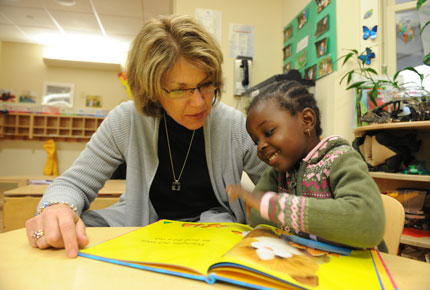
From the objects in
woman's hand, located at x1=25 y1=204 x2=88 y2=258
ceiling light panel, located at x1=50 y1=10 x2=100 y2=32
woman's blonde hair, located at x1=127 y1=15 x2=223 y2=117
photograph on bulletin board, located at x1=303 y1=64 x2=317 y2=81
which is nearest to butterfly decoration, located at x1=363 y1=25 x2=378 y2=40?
photograph on bulletin board, located at x1=303 y1=64 x2=317 y2=81

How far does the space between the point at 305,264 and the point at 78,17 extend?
5063mm

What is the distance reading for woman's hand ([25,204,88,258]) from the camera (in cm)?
61

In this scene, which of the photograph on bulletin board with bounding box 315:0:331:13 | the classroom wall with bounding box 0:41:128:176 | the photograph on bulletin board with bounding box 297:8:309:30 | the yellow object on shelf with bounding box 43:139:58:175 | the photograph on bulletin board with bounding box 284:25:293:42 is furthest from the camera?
the classroom wall with bounding box 0:41:128:176

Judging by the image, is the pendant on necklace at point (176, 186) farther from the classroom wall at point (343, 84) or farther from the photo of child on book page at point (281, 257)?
the classroom wall at point (343, 84)

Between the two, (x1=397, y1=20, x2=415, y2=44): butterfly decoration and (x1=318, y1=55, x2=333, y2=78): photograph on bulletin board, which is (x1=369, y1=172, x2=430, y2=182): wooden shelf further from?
(x1=397, y1=20, x2=415, y2=44): butterfly decoration

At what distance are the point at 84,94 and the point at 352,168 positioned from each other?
243 inches

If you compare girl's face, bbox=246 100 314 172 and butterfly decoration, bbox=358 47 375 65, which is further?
butterfly decoration, bbox=358 47 375 65

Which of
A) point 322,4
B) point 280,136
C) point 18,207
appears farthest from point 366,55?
point 18,207

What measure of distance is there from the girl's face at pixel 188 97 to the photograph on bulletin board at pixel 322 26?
1780 mm

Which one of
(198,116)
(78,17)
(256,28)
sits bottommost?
(198,116)

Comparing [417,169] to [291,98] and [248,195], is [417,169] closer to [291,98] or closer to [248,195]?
[291,98]

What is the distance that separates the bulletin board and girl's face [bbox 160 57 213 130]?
5.43 feet

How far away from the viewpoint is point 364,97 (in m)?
2.21

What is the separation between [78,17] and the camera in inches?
176
